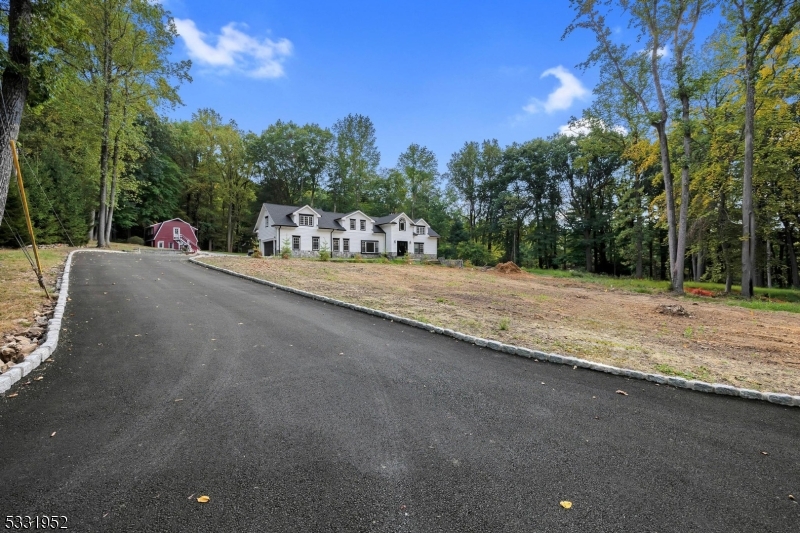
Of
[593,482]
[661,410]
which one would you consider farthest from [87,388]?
[661,410]

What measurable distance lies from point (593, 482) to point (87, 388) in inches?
177

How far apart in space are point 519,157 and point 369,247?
19364mm

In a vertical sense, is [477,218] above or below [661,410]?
above

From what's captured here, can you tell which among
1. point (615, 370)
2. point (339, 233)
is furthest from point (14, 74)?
point (339, 233)

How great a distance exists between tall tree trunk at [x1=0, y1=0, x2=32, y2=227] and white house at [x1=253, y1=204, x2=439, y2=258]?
23.0 m

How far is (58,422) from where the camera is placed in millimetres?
2793

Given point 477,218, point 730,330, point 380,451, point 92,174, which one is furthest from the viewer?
point 477,218

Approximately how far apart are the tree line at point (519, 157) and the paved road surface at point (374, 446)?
248 inches

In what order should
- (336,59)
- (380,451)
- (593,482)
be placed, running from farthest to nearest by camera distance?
(336,59)
(380,451)
(593,482)

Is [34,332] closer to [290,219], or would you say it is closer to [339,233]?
[290,219]

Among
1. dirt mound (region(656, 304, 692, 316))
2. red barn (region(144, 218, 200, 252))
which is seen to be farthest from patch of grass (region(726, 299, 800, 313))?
red barn (region(144, 218, 200, 252))

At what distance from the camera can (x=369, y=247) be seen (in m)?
36.1

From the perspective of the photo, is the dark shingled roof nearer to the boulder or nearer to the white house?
the white house

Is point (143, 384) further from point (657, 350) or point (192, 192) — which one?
point (192, 192)
